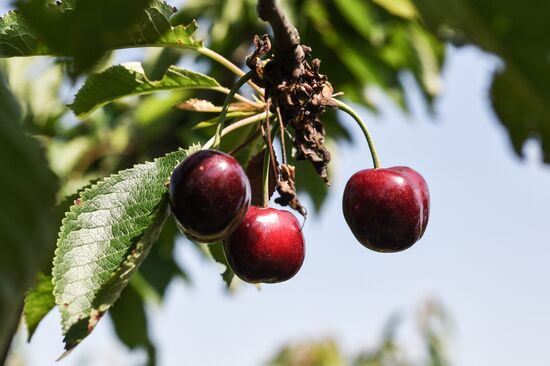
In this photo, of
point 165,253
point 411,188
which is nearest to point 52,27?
point 411,188

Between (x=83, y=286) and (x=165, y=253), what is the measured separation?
239 centimetres

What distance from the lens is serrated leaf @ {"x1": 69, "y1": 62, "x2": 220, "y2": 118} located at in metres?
1.91

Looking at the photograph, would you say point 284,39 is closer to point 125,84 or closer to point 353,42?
point 125,84

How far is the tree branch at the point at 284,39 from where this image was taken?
1421mm

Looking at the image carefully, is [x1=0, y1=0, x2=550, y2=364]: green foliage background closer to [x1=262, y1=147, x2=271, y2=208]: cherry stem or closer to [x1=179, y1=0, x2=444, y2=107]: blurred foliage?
[x1=179, y1=0, x2=444, y2=107]: blurred foliage

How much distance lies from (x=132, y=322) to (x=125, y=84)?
218cm

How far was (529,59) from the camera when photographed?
2.75 feet

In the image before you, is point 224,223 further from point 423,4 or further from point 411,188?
point 423,4

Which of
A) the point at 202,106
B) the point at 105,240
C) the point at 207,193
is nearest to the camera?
the point at 207,193

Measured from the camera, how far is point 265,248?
1.64 m

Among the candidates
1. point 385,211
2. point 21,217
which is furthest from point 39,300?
point 21,217

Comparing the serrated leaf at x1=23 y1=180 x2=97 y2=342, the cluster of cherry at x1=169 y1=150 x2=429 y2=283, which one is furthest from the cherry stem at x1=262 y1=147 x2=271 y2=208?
the serrated leaf at x1=23 y1=180 x2=97 y2=342

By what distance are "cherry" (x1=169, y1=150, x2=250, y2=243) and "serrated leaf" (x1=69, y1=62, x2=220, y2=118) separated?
50cm

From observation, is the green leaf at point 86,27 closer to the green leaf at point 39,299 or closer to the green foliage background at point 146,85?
the green foliage background at point 146,85
